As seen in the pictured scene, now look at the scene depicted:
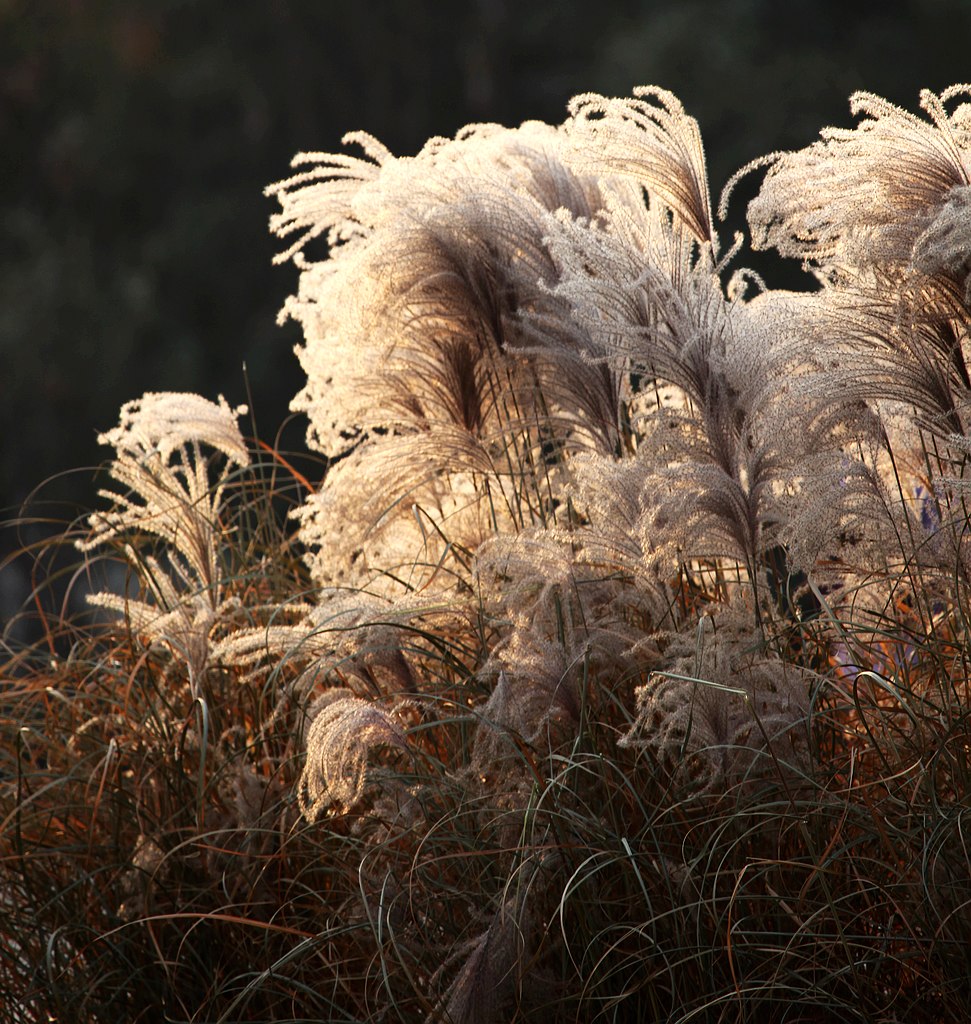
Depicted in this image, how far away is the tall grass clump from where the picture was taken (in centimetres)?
212

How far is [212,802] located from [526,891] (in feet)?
3.06

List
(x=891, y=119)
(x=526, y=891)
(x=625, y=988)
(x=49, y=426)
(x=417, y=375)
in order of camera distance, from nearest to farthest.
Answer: (x=526, y=891), (x=625, y=988), (x=891, y=119), (x=417, y=375), (x=49, y=426)

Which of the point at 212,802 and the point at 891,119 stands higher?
the point at 891,119

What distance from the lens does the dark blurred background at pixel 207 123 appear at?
1449cm

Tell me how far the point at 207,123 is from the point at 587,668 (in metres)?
16.4

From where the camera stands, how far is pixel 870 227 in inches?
90.0

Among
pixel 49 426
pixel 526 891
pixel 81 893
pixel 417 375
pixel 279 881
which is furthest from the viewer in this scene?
pixel 49 426

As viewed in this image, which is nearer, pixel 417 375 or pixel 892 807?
pixel 892 807

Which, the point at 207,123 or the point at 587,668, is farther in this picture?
the point at 207,123

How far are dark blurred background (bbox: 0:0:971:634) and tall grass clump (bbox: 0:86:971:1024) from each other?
461 inches

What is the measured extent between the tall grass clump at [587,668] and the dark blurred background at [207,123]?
1170 cm

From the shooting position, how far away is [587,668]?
2285 millimetres

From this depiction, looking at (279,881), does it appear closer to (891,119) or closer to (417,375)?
(417,375)

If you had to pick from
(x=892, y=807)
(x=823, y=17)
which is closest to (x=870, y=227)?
(x=892, y=807)
